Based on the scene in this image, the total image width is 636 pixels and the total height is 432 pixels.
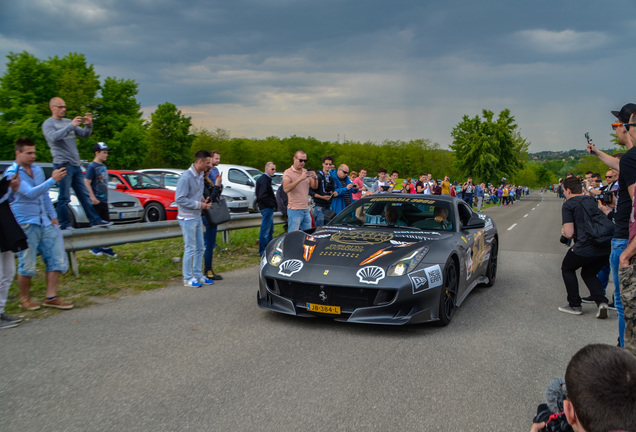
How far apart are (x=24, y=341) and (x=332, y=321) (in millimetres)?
2956

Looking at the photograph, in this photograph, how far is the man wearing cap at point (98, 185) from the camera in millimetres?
8859

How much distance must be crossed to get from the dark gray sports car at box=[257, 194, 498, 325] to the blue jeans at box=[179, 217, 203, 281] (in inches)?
70.4

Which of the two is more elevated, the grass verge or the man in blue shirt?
the man in blue shirt

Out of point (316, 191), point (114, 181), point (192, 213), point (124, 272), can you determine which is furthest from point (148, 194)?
point (192, 213)

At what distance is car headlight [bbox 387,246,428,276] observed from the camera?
16.8ft

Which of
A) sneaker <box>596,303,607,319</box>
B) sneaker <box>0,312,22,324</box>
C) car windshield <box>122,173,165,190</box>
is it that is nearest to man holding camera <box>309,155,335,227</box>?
sneaker <box>596,303,607,319</box>

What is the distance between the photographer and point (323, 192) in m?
10.8

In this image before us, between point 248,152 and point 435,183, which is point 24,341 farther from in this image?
point 248,152

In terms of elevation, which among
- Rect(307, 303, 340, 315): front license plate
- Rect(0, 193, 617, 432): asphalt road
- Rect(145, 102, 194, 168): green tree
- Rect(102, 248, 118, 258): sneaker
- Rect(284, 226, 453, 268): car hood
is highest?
Rect(145, 102, 194, 168): green tree

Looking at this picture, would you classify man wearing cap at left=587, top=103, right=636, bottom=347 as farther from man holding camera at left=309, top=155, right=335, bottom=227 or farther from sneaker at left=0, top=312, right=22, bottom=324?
man holding camera at left=309, top=155, right=335, bottom=227

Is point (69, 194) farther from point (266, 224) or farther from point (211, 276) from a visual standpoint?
point (266, 224)

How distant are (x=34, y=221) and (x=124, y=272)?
7.93ft

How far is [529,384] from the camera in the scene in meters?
3.91

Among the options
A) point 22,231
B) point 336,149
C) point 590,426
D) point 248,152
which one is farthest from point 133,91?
point 336,149
